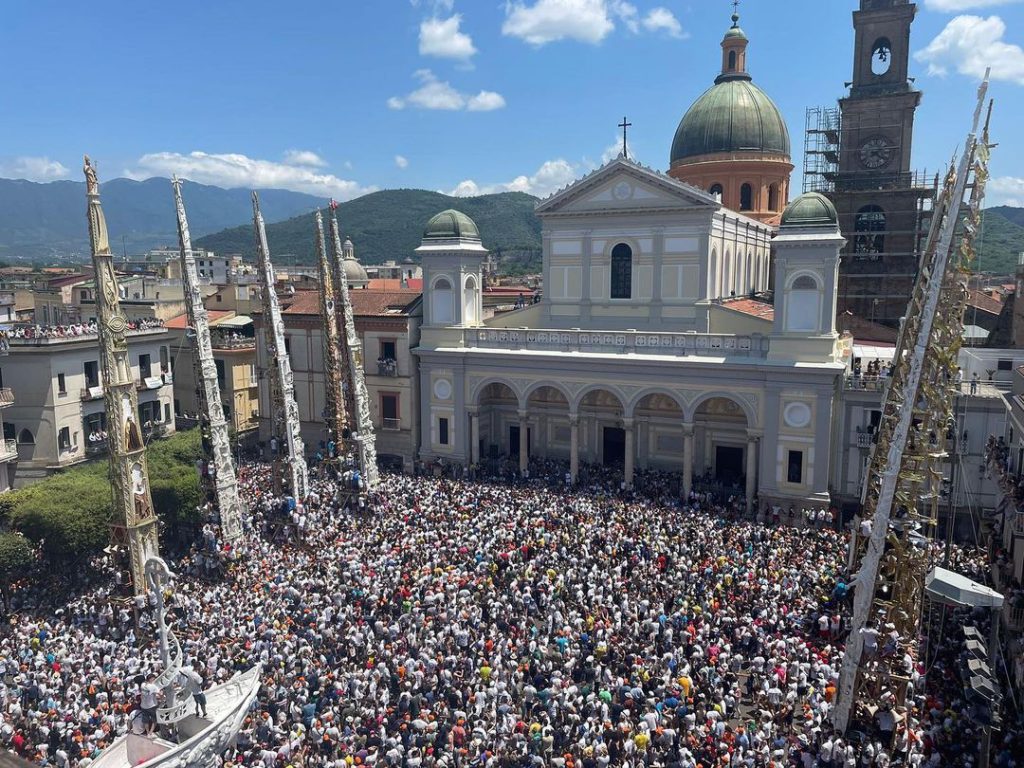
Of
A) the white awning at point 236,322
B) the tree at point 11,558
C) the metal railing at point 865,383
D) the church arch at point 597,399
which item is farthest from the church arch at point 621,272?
the white awning at point 236,322

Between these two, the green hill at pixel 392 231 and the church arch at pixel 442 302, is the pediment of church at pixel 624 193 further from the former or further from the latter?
the green hill at pixel 392 231

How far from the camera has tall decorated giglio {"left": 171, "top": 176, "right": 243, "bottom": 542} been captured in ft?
84.4

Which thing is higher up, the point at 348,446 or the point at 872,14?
the point at 872,14

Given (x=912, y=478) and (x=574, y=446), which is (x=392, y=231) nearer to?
(x=574, y=446)

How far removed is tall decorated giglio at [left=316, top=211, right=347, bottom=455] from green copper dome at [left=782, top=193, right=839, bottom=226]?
18.3m

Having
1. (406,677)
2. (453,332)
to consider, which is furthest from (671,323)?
(406,677)

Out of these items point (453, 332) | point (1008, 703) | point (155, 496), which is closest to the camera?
point (1008, 703)

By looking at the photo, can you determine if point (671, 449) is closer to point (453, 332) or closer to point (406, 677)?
point (453, 332)

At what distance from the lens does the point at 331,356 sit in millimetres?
32719

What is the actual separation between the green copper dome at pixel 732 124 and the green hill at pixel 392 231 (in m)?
116

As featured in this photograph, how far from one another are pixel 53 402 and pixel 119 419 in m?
13.3

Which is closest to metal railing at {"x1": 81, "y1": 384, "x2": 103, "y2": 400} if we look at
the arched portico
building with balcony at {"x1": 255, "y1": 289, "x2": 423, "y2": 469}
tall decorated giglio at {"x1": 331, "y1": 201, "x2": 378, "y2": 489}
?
building with balcony at {"x1": 255, "y1": 289, "x2": 423, "y2": 469}

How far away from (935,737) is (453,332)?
2463 centimetres

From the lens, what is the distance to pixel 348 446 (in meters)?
32.3
